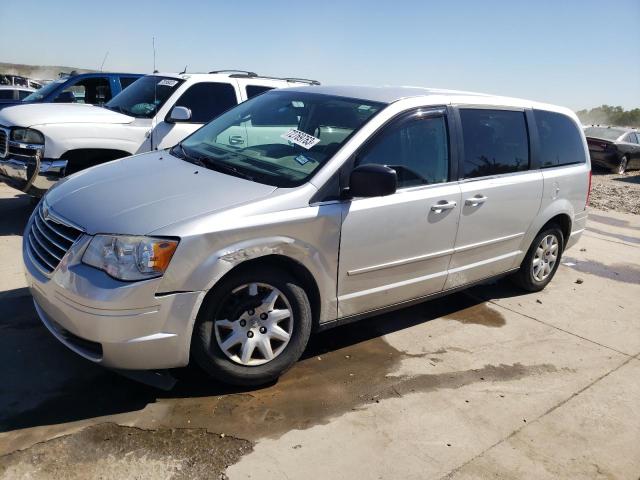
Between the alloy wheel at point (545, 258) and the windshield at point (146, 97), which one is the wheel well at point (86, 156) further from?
the alloy wheel at point (545, 258)

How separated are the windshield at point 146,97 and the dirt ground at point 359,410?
110 inches

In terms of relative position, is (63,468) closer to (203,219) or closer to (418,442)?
(203,219)

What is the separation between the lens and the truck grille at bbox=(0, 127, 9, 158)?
614 centimetres

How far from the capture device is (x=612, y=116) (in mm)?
57281

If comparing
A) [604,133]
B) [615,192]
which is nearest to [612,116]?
[604,133]

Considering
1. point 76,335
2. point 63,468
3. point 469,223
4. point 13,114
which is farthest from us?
point 13,114

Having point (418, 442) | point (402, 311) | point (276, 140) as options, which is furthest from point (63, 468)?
point (402, 311)

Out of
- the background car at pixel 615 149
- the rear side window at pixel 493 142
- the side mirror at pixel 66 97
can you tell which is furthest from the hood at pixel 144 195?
the background car at pixel 615 149

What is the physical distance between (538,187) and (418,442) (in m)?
2.80

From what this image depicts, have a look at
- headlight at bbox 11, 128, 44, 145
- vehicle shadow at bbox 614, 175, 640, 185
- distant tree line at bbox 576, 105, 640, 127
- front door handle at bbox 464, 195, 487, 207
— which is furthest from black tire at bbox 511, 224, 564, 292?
distant tree line at bbox 576, 105, 640, 127

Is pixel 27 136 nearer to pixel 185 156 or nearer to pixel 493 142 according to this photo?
pixel 185 156

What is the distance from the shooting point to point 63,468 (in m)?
2.59

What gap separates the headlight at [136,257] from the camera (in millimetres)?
2814

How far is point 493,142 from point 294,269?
221 cm
